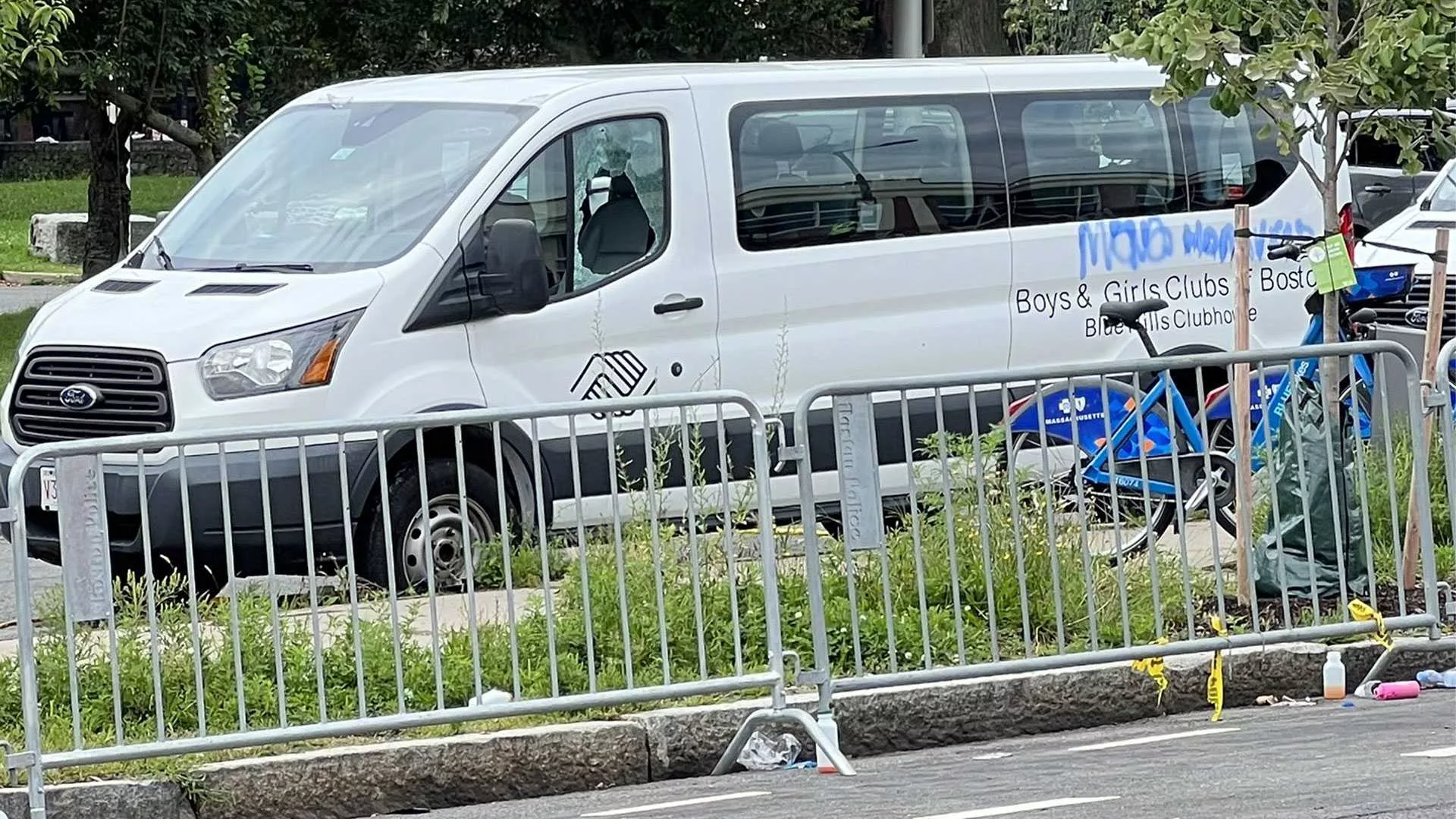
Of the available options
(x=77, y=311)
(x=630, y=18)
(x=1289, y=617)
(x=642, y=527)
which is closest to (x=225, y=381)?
(x=77, y=311)

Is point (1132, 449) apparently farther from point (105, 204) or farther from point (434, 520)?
point (105, 204)

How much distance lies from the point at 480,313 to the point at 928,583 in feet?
8.16

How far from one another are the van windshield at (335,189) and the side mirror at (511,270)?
0.27 m

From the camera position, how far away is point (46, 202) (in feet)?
131

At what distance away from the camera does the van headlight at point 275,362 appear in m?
8.27

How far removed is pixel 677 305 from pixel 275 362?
1700 mm

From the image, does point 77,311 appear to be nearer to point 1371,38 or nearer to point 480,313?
point 480,313

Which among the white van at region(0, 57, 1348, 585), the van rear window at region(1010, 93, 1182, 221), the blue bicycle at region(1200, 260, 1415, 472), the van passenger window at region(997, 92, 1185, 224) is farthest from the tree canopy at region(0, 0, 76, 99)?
the blue bicycle at region(1200, 260, 1415, 472)

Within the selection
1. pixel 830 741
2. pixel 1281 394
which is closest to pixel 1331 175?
pixel 1281 394

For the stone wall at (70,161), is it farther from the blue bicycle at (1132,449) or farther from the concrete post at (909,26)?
the blue bicycle at (1132,449)

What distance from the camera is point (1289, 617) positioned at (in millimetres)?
7172

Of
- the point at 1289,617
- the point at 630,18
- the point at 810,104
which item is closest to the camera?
the point at 1289,617

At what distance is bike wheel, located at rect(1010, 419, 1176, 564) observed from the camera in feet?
22.8

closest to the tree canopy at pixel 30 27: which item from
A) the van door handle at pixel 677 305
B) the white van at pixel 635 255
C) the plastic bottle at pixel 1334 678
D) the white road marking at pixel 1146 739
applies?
the white van at pixel 635 255
